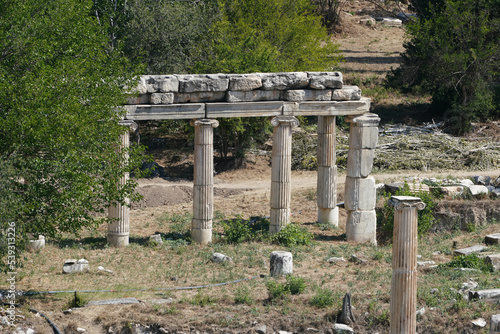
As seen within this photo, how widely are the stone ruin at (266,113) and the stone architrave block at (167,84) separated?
0.03 m

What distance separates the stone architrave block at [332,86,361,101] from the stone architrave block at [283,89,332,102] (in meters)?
0.17

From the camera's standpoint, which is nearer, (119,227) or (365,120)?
(119,227)

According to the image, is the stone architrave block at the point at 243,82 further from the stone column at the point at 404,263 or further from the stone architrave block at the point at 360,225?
the stone column at the point at 404,263

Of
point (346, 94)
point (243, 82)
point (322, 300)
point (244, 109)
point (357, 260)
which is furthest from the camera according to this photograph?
point (346, 94)

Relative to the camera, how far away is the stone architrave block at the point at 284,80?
19547 millimetres

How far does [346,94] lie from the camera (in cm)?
2036

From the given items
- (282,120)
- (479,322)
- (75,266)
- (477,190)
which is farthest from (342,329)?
(477,190)

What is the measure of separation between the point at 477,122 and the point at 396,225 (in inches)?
870

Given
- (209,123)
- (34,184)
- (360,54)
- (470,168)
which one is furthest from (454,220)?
(360,54)

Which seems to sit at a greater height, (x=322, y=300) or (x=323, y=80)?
(x=323, y=80)

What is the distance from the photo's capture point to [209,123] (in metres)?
19.3

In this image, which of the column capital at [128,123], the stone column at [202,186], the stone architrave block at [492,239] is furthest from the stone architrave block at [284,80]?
the stone architrave block at [492,239]

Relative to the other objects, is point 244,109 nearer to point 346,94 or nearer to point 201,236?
point 346,94

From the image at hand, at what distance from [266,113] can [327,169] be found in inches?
124
